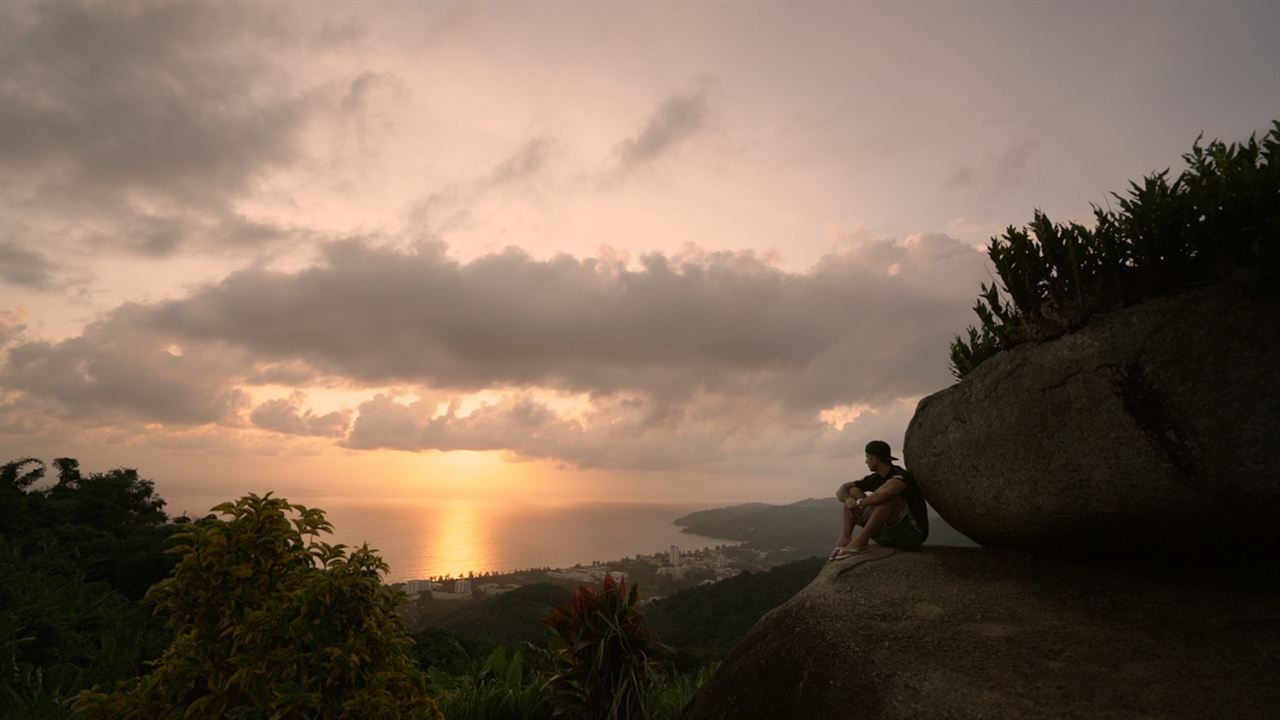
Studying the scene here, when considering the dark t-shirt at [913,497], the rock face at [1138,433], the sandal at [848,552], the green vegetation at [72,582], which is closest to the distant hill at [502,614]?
the green vegetation at [72,582]

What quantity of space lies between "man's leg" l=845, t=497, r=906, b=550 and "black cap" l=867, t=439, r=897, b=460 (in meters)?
0.64

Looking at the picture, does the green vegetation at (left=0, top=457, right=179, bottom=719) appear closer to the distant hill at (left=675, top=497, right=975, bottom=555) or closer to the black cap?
the black cap

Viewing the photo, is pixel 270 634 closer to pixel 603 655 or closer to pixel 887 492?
pixel 603 655

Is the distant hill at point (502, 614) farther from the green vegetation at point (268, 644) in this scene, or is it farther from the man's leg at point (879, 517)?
the man's leg at point (879, 517)

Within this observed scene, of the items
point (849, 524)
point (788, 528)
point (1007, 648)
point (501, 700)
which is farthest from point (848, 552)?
point (788, 528)

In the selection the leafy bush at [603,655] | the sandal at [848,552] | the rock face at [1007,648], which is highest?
the sandal at [848,552]

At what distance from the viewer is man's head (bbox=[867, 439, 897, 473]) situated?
880 cm

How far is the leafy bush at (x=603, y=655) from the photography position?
8.16 metres

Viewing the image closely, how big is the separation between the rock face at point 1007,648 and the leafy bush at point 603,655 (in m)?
1.49

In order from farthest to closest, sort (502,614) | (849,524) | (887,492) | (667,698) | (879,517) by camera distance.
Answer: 1. (502,614)
2. (849,524)
3. (667,698)
4. (879,517)
5. (887,492)

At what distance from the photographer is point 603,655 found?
8172mm

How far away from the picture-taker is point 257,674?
14.6 ft

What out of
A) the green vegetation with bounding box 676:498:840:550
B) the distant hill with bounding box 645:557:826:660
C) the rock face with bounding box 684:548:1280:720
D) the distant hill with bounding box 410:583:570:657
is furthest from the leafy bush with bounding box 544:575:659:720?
the green vegetation with bounding box 676:498:840:550

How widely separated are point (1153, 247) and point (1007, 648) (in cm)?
400
